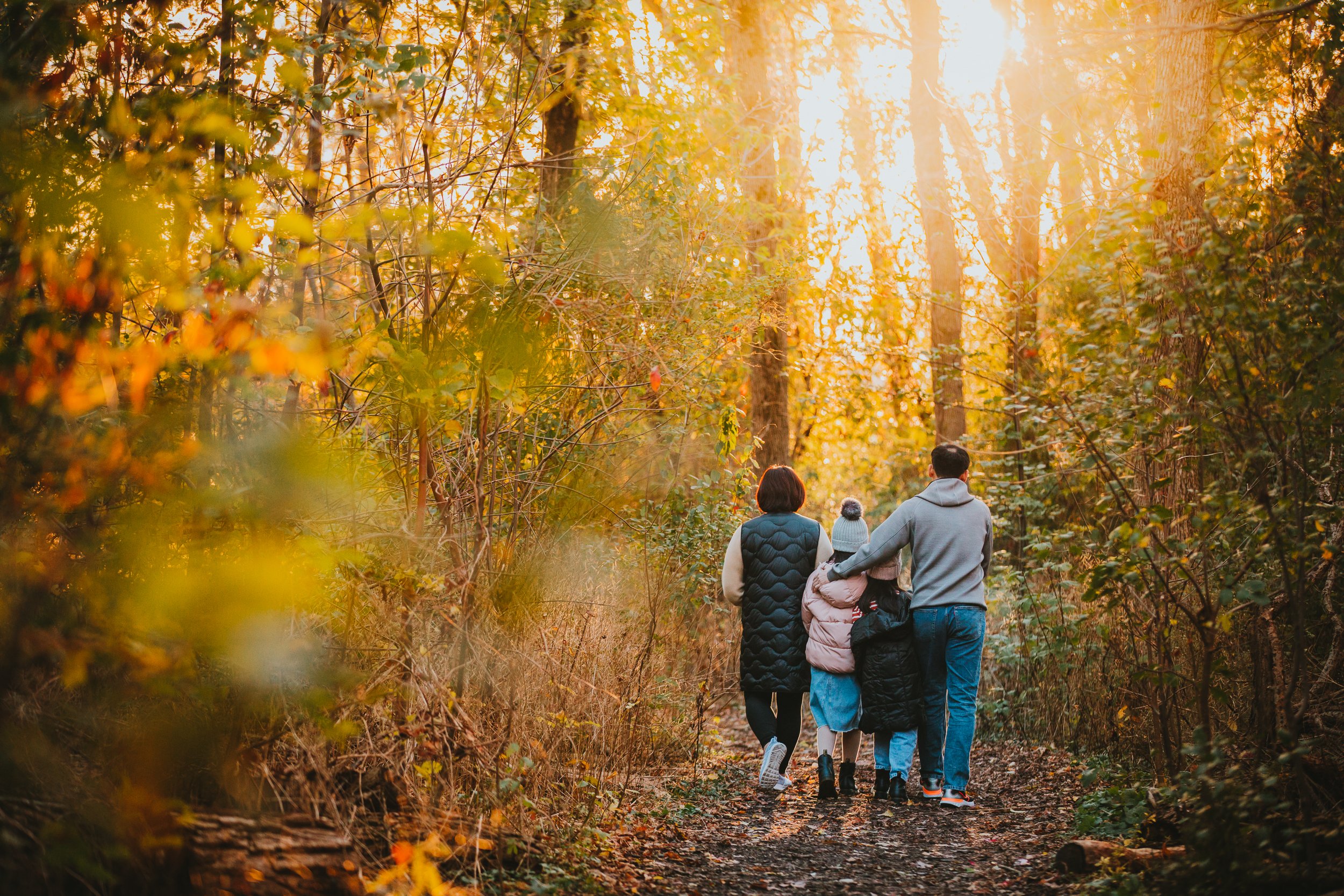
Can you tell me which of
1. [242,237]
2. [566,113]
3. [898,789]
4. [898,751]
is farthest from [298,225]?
[566,113]

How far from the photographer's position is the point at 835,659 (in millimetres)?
6168

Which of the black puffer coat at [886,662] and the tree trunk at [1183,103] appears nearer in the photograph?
the tree trunk at [1183,103]

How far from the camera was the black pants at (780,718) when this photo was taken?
6.31 m

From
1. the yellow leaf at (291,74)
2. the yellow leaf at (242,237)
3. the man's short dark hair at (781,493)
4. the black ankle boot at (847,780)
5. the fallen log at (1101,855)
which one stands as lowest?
the black ankle boot at (847,780)

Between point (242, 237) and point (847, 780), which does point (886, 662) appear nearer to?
point (847, 780)

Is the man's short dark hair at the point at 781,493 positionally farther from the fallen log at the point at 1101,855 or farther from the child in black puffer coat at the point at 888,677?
the fallen log at the point at 1101,855

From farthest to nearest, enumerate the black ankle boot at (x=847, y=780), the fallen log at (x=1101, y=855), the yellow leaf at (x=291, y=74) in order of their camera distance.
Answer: the black ankle boot at (x=847, y=780)
the fallen log at (x=1101, y=855)
the yellow leaf at (x=291, y=74)

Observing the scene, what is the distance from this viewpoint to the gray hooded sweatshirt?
232 inches

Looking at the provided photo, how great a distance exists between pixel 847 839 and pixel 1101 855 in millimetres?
1370

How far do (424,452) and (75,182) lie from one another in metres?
1.73

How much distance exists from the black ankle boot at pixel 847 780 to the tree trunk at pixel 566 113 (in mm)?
4090

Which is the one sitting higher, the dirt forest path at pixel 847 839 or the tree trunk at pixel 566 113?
the tree trunk at pixel 566 113

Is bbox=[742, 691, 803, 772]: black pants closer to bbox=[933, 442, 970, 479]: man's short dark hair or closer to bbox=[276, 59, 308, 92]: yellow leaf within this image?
bbox=[933, 442, 970, 479]: man's short dark hair

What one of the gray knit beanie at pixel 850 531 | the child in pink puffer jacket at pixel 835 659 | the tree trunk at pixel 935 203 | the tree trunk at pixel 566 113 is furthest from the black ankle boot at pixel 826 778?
the tree trunk at pixel 935 203
